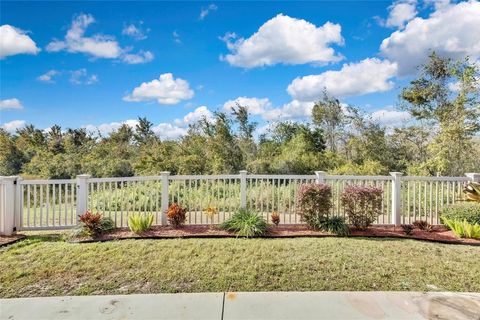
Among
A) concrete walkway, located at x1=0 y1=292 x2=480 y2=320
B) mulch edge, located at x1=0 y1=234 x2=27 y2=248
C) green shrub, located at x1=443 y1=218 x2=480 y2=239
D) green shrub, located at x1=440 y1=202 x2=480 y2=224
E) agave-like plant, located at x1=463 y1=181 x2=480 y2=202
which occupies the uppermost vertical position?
agave-like plant, located at x1=463 y1=181 x2=480 y2=202

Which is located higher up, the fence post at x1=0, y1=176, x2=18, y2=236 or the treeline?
the treeline

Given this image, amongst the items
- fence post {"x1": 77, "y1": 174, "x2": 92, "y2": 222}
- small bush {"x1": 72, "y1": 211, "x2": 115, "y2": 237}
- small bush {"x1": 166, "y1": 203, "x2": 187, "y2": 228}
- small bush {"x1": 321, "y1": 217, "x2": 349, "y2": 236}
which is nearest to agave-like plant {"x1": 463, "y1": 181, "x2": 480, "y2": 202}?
small bush {"x1": 321, "y1": 217, "x2": 349, "y2": 236}

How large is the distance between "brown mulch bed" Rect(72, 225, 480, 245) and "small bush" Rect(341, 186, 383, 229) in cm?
23

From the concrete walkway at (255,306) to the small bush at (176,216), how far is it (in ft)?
10.5

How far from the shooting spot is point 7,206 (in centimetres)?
630

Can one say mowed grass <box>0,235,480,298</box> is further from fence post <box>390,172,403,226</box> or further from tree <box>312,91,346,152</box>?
tree <box>312,91,346,152</box>

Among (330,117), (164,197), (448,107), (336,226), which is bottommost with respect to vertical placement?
(336,226)

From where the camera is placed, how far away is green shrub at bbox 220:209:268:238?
620cm

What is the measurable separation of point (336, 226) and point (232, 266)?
2878 millimetres

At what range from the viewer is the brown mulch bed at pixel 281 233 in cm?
609

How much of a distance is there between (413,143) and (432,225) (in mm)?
8131

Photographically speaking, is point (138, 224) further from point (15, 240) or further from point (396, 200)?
point (396, 200)

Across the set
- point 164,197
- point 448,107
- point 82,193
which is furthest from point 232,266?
point 448,107

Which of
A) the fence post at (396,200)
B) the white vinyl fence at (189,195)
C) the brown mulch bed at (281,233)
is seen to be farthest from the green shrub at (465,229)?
the fence post at (396,200)
